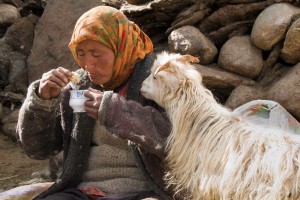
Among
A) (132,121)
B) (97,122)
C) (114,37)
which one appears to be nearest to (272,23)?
(114,37)

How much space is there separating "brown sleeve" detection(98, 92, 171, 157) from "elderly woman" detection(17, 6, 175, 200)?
11 millimetres

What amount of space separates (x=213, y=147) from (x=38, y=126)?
92 cm

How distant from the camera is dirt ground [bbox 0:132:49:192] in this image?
4.79 meters

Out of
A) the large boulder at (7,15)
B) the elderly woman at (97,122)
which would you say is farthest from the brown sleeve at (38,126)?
the large boulder at (7,15)

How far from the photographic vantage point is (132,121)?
213 centimetres

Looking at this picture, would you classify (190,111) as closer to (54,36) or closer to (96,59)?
(96,59)

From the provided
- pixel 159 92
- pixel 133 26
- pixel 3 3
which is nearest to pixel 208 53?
pixel 133 26

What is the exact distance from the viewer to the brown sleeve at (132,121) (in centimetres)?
210

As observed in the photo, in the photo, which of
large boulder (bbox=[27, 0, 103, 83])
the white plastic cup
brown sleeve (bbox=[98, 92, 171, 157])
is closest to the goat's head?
brown sleeve (bbox=[98, 92, 171, 157])

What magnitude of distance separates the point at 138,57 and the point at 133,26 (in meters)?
0.19

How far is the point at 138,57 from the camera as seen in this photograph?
2.57 metres

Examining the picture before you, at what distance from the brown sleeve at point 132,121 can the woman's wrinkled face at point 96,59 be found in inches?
12.3

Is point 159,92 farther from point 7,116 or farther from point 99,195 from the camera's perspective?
point 7,116

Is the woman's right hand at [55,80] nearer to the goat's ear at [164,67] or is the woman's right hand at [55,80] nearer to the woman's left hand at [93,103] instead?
the woman's left hand at [93,103]
